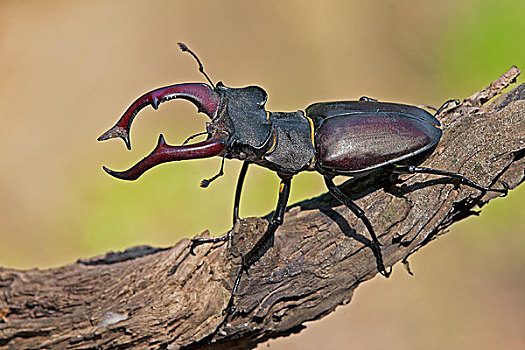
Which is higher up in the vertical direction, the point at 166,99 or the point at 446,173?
the point at 166,99

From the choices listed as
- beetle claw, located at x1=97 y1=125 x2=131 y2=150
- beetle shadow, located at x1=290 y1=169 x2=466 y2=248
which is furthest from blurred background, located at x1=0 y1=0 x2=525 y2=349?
beetle claw, located at x1=97 y1=125 x2=131 y2=150

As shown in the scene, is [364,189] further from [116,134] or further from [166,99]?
[116,134]

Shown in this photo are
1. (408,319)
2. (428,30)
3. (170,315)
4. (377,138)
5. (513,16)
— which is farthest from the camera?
(428,30)

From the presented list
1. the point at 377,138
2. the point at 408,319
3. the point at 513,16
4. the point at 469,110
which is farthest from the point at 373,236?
the point at 513,16

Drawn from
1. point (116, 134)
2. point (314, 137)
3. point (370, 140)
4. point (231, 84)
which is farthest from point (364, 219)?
point (231, 84)

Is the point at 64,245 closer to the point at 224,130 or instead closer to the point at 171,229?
the point at 171,229

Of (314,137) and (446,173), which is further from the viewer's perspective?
(314,137)

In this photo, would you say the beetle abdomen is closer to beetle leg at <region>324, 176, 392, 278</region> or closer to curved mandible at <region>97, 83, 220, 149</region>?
beetle leg at <region>324, 176, 392, 278</region>

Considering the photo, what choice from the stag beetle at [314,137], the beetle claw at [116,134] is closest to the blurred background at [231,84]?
the stag beetle at [314,137]
